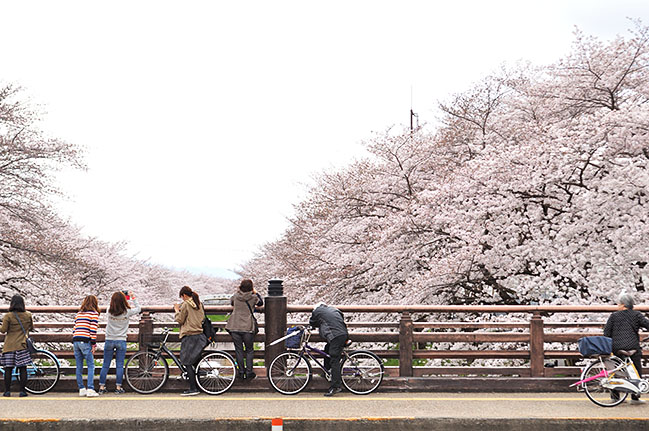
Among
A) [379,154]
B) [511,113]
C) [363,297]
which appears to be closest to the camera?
[363,297]

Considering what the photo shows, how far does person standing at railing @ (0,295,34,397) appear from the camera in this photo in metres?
9.55

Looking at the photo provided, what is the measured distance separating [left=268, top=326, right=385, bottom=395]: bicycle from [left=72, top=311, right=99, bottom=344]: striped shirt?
2807 millimetres

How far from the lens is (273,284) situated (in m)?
10.1

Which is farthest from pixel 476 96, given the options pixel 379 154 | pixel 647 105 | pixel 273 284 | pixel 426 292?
pixel 273 284

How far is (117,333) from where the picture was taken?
978cm

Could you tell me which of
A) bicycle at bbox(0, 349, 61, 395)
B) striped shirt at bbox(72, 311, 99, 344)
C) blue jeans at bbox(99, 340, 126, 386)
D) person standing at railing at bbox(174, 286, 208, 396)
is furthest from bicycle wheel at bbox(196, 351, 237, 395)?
bicycle at bbox(0, 349, 61, 395)

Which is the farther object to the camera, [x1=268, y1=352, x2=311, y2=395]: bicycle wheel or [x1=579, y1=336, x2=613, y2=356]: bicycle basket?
[x1=268, y1=352, x2=311, y2=395]: bicycle wheel

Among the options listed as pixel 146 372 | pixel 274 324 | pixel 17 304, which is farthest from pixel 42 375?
pixel 274 324

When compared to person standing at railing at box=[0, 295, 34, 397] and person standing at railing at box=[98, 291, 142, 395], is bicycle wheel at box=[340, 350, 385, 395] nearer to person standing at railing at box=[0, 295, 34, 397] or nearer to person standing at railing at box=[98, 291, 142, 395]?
person standing at railing at box=[98, 291, 142, 395]

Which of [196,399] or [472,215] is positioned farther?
[472,215]

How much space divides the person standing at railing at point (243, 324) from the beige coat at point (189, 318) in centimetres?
45

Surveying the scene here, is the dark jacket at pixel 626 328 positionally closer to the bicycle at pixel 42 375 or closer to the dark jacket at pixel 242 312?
the dark jacket at pixel 242 312

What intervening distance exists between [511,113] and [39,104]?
1924 cm

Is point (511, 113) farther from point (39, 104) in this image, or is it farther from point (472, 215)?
point (39, 104)
